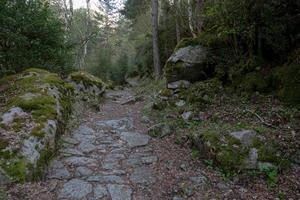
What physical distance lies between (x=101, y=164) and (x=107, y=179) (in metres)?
0.58

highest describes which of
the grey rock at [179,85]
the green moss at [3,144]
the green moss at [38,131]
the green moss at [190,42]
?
the green moss at [190,42]

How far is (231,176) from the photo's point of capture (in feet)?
14.1

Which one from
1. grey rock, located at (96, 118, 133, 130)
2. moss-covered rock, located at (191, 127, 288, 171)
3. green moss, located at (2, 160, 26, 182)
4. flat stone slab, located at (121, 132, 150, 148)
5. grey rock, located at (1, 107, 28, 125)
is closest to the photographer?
green moss, located at (2, 160, 26, 182)

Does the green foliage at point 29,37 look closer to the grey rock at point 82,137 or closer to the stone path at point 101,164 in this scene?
the grey rock at point 82,137

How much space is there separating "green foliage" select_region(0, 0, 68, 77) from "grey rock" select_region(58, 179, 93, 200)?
5736mm

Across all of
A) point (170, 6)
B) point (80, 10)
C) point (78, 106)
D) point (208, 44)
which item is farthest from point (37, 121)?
point (80, 10)

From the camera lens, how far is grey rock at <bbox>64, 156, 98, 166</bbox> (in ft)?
16.1

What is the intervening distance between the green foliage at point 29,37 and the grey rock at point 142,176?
19.5ft

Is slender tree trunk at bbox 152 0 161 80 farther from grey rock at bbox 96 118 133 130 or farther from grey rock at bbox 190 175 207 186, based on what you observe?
grey rock at bbox 190 175 207 186

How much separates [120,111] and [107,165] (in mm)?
4194

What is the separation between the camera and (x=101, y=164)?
16.4ft

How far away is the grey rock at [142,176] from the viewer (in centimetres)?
443

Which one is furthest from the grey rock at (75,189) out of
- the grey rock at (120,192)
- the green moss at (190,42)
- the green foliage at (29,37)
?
the green foliage at (29,37)

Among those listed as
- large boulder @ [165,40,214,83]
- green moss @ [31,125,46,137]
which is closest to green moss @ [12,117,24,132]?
green moss @ [31,125,46,137]
